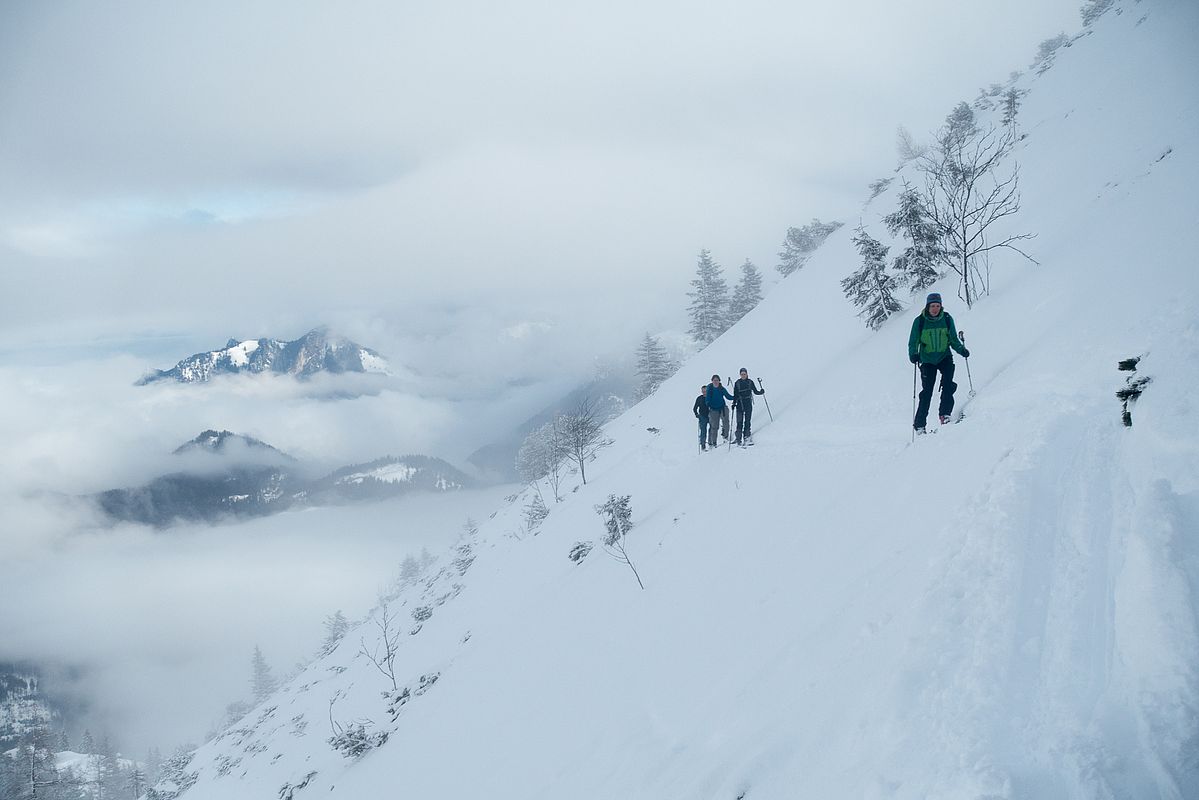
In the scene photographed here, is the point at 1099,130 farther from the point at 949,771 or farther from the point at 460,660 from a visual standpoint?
the point at 460,660

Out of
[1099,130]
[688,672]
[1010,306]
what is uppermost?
[1099,130]

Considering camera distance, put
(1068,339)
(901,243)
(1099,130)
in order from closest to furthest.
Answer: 1. (1068,339)
2. (1099,130)
3. (901,243)

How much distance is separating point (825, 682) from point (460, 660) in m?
10.3

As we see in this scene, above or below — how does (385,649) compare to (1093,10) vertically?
below

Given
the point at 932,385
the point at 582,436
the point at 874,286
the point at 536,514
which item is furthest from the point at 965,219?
the point at 536,514

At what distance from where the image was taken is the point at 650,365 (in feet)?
161

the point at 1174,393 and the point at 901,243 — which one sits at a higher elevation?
the point at 901,243

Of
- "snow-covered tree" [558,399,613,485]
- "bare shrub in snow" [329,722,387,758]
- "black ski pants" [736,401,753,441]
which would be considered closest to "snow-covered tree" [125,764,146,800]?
"snow-covered tree" [558,399,613,485]

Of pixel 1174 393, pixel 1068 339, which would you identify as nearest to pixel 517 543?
pixel 1068 339

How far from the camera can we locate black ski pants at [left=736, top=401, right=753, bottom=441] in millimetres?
13828

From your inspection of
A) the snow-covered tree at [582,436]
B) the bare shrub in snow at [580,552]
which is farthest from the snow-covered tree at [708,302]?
the bare shrub in snow at [580,552]

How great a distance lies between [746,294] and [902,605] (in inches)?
1827

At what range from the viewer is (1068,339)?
25.6 feet

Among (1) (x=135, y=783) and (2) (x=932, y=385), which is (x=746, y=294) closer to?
(2) (x=932, y=385)
